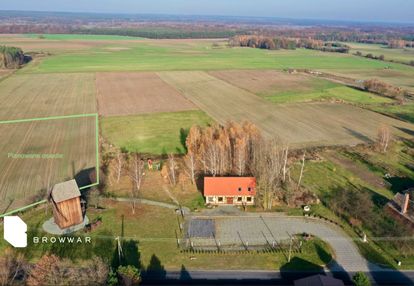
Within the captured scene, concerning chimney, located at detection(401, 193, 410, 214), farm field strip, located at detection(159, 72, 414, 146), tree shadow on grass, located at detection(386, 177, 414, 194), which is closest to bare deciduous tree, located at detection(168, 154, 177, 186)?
farm field strip, located at detection(159, 72, 414, 146)

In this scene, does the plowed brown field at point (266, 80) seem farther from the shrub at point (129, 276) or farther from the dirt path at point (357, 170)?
the shrub at point (129, 276)

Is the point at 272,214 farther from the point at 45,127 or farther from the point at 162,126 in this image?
the point at 45,127

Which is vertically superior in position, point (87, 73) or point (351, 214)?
point (87, 73)

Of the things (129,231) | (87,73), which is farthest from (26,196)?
(87,73)

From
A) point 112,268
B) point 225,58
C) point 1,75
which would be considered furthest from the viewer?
point 225,58

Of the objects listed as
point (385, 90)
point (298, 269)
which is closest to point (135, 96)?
point (298, 269)

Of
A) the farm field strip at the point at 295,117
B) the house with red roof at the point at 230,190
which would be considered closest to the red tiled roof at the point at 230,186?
the house with red roof at the point at 230,190
